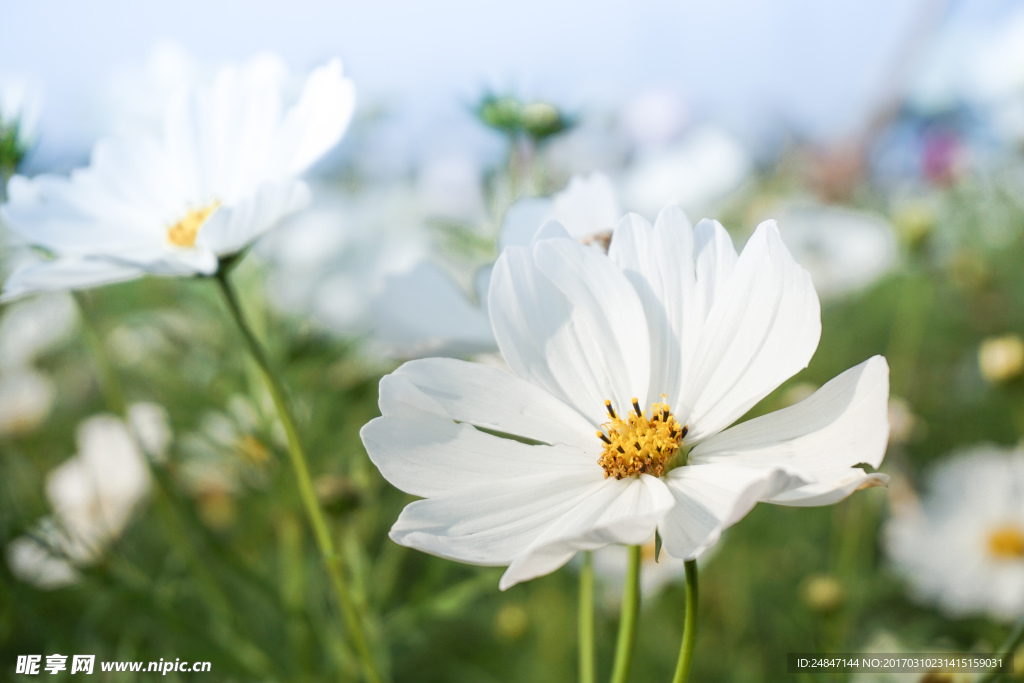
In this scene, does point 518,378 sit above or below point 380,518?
above

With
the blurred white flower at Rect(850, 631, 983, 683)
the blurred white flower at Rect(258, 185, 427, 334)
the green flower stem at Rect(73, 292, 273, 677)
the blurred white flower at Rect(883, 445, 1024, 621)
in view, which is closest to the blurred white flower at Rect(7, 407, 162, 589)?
the green flower stem at Rect(73, 292, 273, 677)

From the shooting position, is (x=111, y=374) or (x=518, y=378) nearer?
(x=518, y=378)

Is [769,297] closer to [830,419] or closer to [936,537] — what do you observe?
[830,419]

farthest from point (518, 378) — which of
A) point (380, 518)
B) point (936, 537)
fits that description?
point (936, 537)

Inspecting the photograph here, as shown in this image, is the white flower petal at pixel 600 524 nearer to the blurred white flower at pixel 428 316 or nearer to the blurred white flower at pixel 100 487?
→ the blurred white flower at pixel 428 316

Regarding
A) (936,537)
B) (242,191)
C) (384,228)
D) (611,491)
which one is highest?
(384,228)

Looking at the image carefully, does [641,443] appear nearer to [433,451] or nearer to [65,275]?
[433,451]

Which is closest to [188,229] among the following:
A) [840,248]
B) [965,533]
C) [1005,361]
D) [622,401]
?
[622,401]
